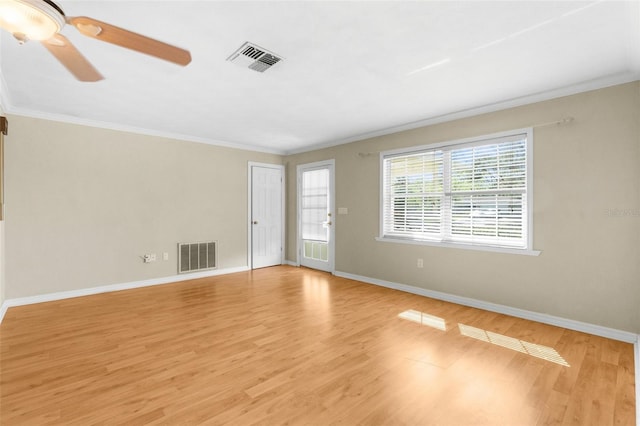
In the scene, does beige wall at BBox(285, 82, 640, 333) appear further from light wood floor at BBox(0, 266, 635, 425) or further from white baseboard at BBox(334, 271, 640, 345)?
light wood floor at BBox(0, 266, 635, 425)

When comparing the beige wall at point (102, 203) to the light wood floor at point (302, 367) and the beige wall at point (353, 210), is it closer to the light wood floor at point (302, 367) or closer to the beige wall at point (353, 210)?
the beige wall at point (353, 210)

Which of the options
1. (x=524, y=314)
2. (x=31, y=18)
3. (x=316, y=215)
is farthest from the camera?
(x=316, y=215)

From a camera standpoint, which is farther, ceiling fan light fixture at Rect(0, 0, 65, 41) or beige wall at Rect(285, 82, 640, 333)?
beige wall at Rect(285, 82, 640, 333)

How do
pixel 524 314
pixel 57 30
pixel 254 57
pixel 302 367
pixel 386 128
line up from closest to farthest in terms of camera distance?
pixel 57 30
pixel 302 367
pixel 254 57
pixel 524 314
pixel 386 128

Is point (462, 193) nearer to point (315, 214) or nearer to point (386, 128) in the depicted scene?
point (386, 128)

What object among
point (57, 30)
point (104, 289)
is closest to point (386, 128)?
point (57, 30)

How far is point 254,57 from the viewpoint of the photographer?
2539 mm

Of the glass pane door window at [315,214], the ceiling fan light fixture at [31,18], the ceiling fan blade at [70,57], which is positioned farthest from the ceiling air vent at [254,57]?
the glass pane door window at [315,214]

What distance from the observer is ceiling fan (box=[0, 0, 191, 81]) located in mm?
1345

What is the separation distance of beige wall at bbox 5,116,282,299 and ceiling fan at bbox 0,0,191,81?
3.05 meters

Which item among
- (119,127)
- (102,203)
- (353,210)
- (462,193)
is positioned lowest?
(353,210)

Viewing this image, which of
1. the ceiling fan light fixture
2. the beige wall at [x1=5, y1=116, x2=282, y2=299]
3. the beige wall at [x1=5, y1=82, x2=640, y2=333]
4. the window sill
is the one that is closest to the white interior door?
the beige wall at [x1=5, y1=82, x2=640, y2=333]

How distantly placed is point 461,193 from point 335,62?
2.48 m

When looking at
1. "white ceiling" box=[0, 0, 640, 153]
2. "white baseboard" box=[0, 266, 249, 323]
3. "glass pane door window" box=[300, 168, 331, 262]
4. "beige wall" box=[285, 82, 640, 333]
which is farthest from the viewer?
"glass pane door window" box=[300, 168, 331, 262]
